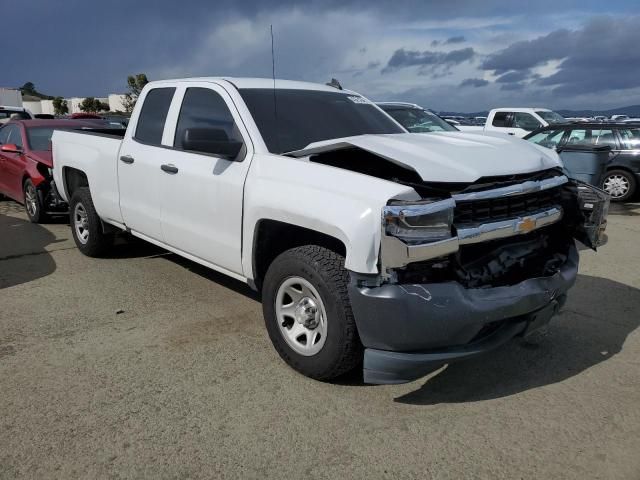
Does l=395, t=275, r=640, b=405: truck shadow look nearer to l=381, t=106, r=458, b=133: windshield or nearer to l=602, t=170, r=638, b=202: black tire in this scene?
l=381, t=106, r=458, b=133: windshield

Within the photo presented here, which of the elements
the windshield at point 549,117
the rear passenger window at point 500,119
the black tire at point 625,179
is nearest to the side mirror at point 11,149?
the black tire at point 625,179

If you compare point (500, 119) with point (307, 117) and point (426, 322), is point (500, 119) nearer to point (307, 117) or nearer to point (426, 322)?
point (307, 117)

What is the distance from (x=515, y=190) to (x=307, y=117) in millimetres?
1824

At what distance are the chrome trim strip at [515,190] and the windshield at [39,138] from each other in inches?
293

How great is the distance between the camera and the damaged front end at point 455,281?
2.88 m

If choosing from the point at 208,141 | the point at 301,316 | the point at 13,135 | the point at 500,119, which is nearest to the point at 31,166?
the point at 13,135

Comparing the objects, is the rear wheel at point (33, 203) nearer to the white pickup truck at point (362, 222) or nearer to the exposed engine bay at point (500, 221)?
the white pickup truck at point (362, 222)

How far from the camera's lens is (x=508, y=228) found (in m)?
3.23

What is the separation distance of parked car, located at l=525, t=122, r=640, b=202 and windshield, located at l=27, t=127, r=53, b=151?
9117mm

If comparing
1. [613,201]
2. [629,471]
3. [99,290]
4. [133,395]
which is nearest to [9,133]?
[99,290]

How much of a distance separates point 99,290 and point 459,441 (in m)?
3.72

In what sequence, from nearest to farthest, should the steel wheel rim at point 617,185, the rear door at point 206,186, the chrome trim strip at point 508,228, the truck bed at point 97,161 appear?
the chrome trim strip at point 508,228 → the rear door at point 206,186 → the truck bed at point 97,161 → the steel wheel rim at point 617,185

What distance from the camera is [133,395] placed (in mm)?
3365

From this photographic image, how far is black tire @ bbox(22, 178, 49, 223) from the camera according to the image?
26.7 feet
